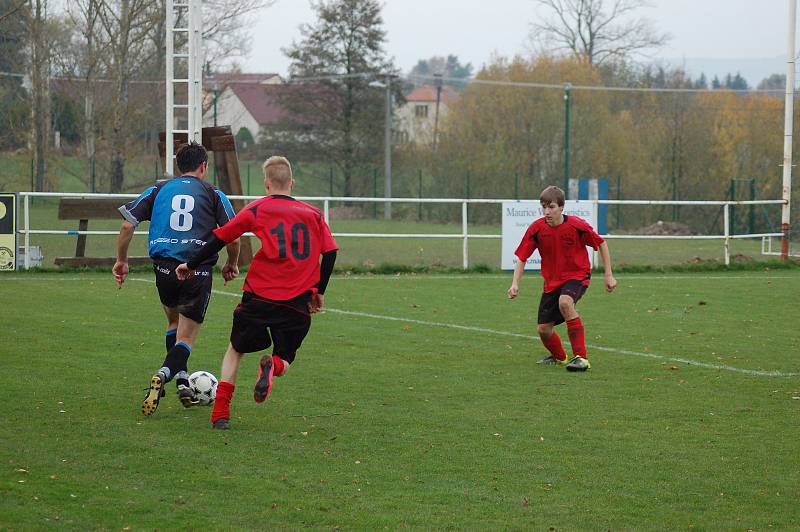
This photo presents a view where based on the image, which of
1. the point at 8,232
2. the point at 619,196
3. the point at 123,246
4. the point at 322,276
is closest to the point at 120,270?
the point at 123,246

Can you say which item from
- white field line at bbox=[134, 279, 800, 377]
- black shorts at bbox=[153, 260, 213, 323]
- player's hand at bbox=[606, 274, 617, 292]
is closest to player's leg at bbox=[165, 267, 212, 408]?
black shorts at bbox=[153, 260, 213, 323]

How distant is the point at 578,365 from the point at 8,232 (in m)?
11.4

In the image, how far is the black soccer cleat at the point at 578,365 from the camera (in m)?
9.10

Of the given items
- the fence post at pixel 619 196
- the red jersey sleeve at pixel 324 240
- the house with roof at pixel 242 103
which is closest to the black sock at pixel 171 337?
the red jersey sleeve at pixel 324 240

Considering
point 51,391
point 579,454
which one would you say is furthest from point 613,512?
point 51,391

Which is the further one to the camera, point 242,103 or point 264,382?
point 242,103

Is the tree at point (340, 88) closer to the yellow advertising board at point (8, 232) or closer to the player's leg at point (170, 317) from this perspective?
the yellow advertising board at point (8, 232)

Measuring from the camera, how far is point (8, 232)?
17.2 metres

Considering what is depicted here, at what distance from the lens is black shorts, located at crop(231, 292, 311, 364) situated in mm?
6562

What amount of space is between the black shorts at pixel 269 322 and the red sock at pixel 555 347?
11.1ft

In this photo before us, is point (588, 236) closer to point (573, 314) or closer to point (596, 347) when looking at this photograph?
point (573, 314)

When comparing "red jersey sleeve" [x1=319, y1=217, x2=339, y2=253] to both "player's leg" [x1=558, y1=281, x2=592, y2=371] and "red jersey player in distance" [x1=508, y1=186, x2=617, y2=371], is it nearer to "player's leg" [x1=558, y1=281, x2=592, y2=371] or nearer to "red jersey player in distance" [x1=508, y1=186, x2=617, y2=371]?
"red jersey player in distance" [x1=508, y1=186, x2=617, y2=371]

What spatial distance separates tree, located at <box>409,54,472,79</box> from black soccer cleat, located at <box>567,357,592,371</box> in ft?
498

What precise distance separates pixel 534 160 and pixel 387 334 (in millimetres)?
34134
